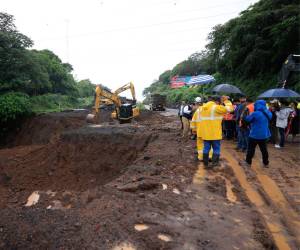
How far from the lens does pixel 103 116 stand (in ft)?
97.7

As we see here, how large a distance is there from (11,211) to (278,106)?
912 cm

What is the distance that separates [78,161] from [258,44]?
1400 centimetres

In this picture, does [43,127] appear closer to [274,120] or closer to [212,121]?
[274,120]

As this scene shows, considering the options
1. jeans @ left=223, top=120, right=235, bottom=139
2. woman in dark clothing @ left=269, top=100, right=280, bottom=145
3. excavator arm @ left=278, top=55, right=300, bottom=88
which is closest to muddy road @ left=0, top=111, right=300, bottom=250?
woman in dark clothing @ left=269, top=100, right=280, bottom=145

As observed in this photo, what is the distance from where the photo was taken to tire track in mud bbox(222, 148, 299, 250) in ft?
16.0

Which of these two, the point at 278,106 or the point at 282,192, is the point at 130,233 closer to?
the point at 282,192

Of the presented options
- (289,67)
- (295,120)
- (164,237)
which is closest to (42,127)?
(289,67)

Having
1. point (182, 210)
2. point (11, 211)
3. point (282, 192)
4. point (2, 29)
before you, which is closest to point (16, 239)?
point (11, 211)

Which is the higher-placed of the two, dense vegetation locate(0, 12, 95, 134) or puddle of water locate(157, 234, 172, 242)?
dense vegetation locate(0, 12, 95, 134)

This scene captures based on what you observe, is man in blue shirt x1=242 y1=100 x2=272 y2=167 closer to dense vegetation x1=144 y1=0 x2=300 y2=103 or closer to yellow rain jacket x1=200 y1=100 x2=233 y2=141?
yellow rain jacket x1=200 y1=100 x2=233 y2=141

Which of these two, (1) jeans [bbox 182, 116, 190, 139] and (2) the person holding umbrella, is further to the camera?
(1) jeans [bbox 182, 116, 190, 139]

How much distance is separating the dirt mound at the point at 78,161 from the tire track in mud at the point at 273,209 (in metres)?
5.62

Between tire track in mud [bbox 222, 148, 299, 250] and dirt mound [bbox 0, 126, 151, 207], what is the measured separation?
5.62 metres

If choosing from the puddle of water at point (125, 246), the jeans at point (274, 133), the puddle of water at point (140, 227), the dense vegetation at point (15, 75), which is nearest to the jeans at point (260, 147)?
the jeans at point (274, 133)
